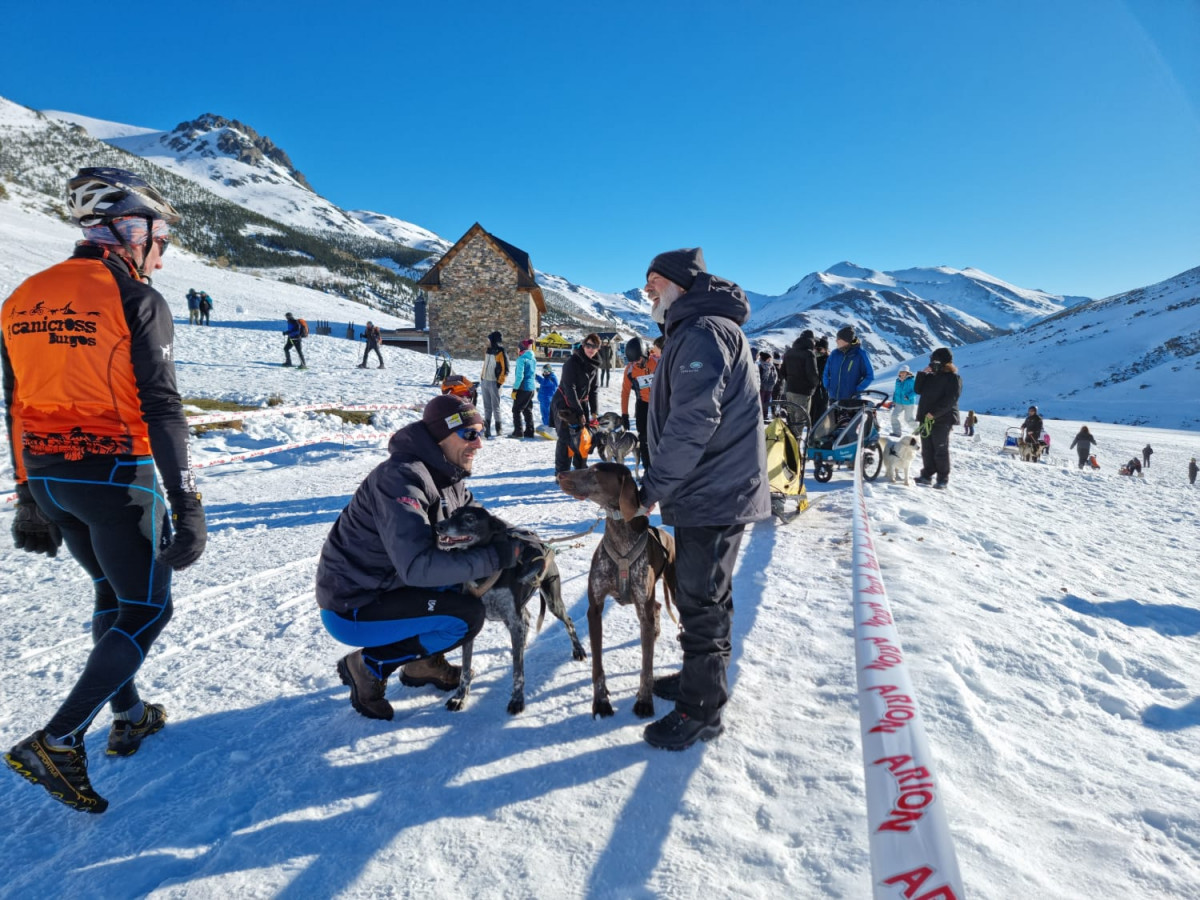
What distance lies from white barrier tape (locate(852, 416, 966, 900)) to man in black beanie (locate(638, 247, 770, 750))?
2.12 feet

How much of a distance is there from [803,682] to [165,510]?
3.06m

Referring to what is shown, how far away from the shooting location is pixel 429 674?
300 cm

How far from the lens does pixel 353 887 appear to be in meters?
1.84

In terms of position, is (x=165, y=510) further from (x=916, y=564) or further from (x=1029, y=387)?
(x=1029, y=387)

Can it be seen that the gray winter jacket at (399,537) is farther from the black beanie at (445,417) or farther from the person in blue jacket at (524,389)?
the person in blue jacket at (524,389)

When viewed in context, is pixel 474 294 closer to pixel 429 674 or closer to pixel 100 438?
pixel 429 674

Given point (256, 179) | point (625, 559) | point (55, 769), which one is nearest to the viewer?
point (55, 769)

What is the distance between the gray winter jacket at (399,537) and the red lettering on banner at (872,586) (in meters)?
1.88

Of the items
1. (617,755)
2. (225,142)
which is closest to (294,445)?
A: (617,755)

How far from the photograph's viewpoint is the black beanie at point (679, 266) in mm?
2588

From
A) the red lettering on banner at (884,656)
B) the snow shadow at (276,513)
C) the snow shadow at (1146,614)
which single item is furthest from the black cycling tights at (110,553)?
the snow shadow at (1146,614)

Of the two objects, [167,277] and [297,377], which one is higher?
[167,277]

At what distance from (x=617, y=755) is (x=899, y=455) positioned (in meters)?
7.60

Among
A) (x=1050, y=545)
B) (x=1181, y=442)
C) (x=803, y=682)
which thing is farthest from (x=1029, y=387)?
(x=803, y=682)
